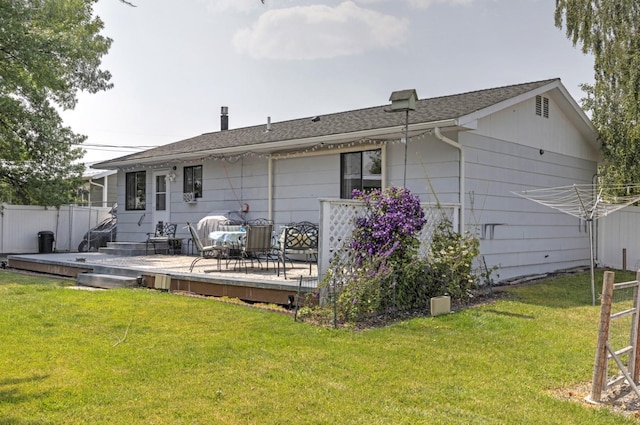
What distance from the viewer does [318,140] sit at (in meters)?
9.89

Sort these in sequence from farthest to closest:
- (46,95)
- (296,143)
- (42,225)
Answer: (42,225)
(46,95)
(296,143)

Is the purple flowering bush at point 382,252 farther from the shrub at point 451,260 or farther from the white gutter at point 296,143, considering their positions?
the white gutter at point 296,143

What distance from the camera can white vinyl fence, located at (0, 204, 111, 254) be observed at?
16516 millimetres

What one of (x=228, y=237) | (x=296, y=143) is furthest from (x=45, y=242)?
(x=228, y=237)

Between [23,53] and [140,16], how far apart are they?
7205 millimetres

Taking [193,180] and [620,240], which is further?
[193,180]

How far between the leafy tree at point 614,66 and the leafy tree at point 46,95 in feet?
40.9

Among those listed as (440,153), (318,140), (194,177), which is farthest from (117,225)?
(440,153)

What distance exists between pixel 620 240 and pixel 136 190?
12.7m

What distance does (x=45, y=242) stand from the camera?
1656 cm

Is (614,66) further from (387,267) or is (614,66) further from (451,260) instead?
(387,267)

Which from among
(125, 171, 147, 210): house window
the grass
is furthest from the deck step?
(125, 171, 147, 210): house window

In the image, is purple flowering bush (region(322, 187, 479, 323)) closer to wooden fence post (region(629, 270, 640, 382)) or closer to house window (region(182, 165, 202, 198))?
wooden fence post (region(629, 270, 640, 382))

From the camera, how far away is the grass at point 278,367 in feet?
10.8
